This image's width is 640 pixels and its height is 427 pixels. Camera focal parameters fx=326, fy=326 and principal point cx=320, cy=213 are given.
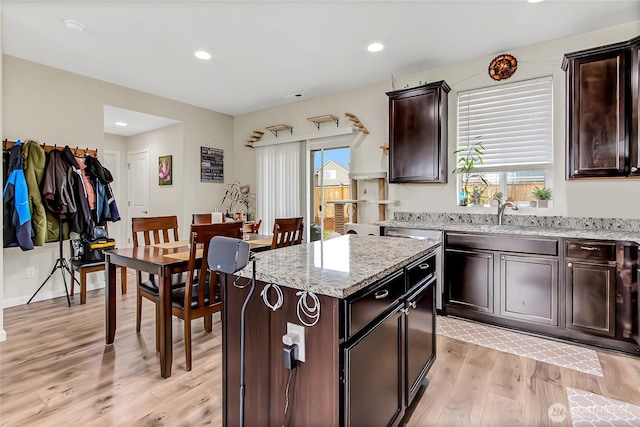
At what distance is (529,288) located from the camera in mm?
2814

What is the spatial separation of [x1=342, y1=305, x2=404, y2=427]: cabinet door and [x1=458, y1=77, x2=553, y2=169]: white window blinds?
8.83 ft

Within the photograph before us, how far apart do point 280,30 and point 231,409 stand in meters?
2.94

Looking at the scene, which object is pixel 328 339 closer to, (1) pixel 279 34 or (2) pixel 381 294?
(2) pixel 381 294

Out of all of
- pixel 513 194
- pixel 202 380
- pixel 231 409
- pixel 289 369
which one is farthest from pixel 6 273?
pixel 513 194

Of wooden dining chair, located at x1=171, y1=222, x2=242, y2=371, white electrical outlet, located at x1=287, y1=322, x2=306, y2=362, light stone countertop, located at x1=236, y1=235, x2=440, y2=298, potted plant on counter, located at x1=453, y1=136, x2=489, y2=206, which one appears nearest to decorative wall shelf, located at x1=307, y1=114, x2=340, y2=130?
potted plant on counter, located at x1=453, y1=136, x2=489, y2=206

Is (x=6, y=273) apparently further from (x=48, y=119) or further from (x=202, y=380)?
(x=202, y=380)

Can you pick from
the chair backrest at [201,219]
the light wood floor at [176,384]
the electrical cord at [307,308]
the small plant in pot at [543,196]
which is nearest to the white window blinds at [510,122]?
the small plant in pot at [543,196]

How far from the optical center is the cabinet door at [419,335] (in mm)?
1654

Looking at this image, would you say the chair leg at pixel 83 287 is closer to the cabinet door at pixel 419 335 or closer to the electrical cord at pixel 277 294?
the electrical cord at pixel 277 294

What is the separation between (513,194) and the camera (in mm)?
3453

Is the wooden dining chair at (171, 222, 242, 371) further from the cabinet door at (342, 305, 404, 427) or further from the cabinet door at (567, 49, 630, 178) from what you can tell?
the cabinet door at (567, 49, 630, 178)

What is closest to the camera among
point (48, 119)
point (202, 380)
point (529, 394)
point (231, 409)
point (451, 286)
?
point (231, 409)

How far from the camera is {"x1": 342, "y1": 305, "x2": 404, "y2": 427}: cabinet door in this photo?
3.78 feet

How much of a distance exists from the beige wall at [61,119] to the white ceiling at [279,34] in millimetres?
189
